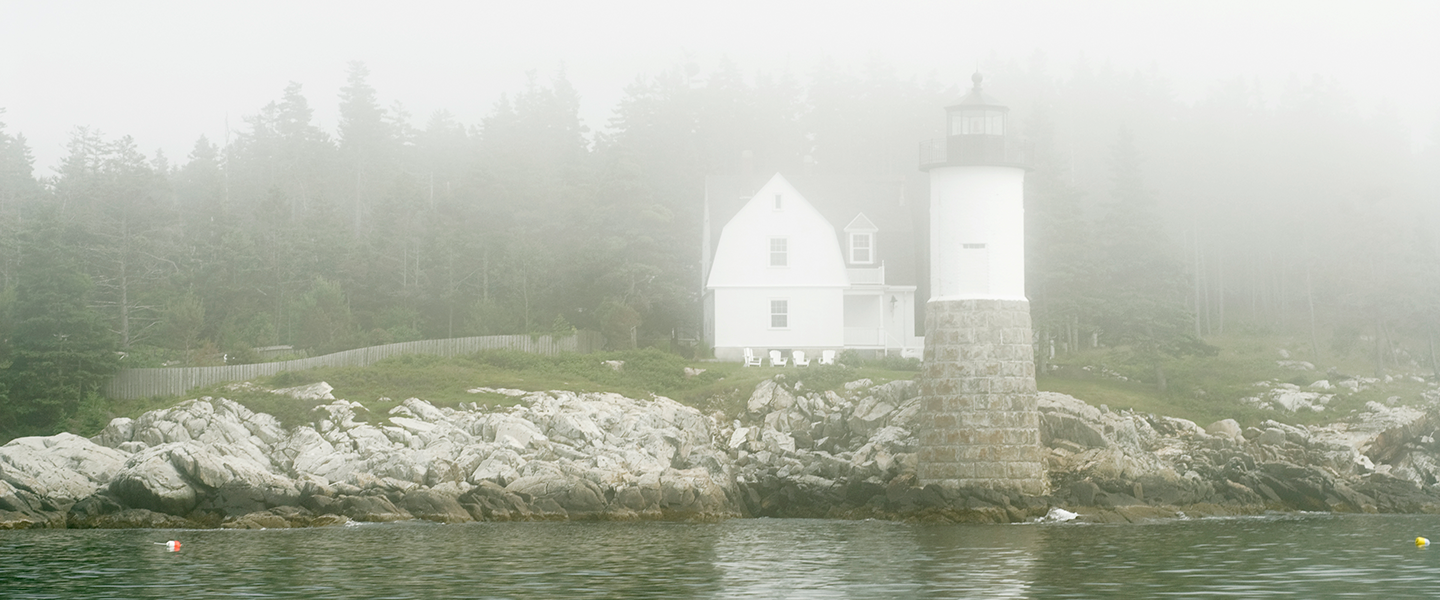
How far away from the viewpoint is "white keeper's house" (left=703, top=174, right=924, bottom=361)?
152 ft

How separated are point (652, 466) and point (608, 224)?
2002cm

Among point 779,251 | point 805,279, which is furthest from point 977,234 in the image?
point 779,251

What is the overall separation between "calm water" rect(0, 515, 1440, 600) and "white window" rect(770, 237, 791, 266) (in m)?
16.7

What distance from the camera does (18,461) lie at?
3225cm

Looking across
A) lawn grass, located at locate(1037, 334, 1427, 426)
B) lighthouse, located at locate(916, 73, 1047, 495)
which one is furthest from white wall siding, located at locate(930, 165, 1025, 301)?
lawn grass, located at locate(1037, 334, 1427, 426)

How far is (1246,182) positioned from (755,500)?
69738 millimetres

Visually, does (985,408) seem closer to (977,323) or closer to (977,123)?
(977,323)

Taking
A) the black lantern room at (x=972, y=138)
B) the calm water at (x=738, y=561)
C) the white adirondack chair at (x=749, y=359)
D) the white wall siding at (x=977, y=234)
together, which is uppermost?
the black lantern room at (x=972, y=138)

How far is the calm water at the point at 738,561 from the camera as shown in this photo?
1997 cm

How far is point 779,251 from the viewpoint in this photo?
4688 centimetres

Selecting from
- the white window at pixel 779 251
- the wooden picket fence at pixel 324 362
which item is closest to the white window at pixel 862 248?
the white window at pixel 779 251

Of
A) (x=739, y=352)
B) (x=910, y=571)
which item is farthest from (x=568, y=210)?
(x=910, y=571)

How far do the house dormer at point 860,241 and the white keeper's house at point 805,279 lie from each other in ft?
0.12

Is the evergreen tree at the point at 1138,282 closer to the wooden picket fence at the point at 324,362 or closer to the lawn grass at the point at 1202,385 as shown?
the lawn grass at the point at 1202,385
